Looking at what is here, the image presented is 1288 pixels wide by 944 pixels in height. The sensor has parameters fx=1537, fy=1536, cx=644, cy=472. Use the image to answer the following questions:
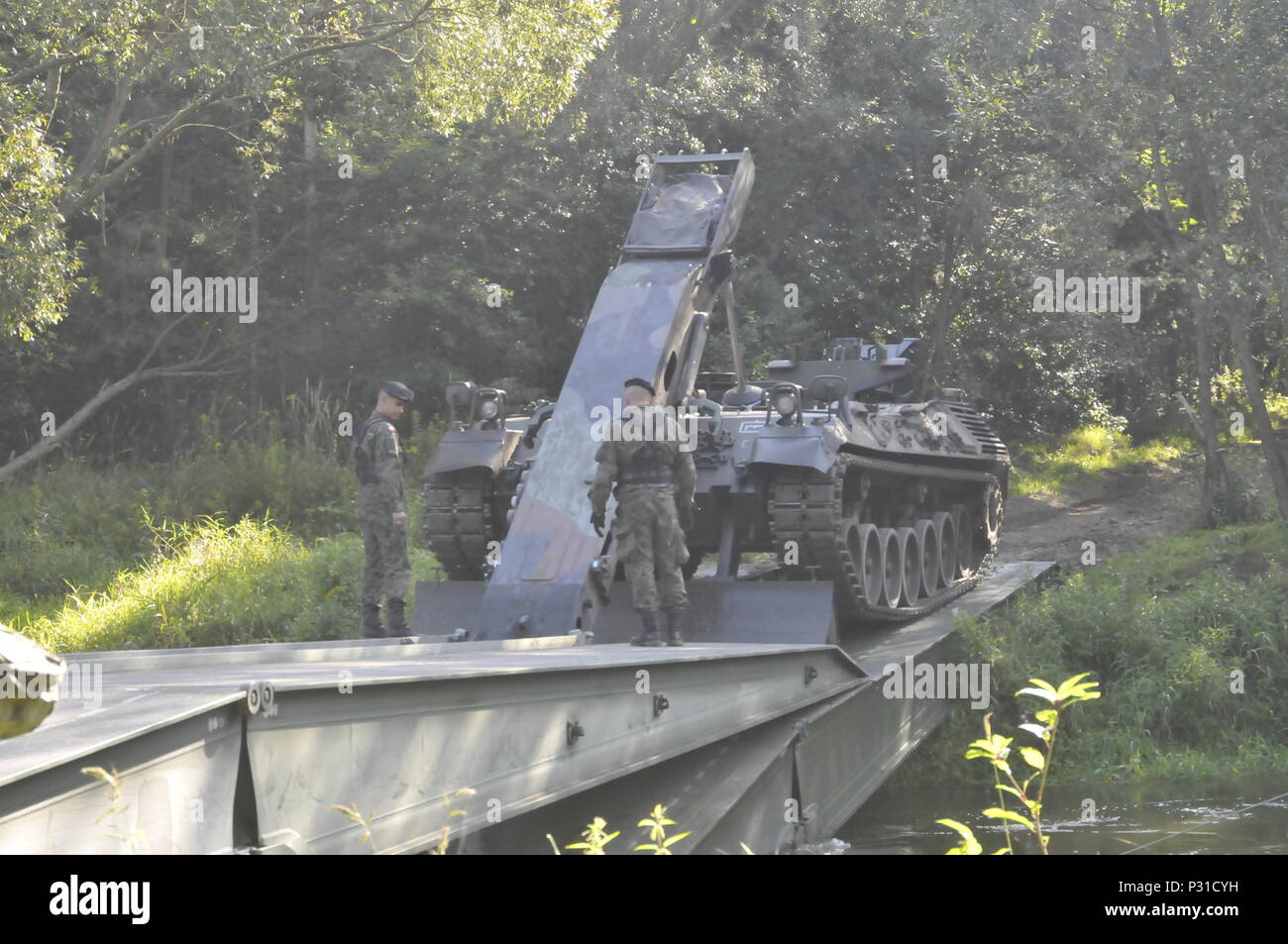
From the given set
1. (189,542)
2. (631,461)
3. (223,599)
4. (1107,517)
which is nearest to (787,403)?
(631,461)

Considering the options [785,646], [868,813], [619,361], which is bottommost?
[868,813]

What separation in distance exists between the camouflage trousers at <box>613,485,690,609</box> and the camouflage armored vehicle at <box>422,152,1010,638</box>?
1.80 ft

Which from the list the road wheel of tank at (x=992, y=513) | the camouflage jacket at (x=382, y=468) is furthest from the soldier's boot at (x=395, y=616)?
the road wheel of tank at (x=992, y=513)

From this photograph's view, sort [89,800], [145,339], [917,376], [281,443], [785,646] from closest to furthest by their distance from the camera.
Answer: [89,800], [785,646], [917,376], [281,443], [145,339]

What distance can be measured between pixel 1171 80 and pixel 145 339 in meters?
13.9

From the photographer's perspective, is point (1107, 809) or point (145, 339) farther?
point (145, 339)

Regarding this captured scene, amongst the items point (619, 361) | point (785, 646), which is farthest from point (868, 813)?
point (619, 361)

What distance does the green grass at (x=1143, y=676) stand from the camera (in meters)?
11.6

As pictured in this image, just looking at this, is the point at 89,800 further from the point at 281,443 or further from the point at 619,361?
the point at 281,443

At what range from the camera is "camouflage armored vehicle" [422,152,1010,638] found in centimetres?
923

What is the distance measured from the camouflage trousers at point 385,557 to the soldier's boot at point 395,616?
0.04m

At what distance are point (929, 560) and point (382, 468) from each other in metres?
5.32

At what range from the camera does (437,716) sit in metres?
4.72

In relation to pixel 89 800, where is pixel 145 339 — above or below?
above
